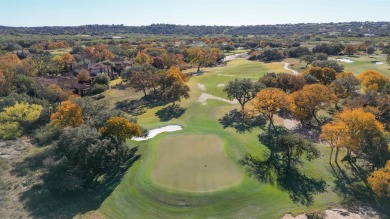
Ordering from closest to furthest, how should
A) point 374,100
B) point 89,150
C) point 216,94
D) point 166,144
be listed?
point 89,150 < point 166,144 < point 374,100 < point 216,94

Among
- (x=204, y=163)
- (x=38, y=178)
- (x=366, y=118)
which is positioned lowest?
(x=38, y=178)

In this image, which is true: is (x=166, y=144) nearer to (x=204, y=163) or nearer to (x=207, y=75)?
(x=204, y=163)

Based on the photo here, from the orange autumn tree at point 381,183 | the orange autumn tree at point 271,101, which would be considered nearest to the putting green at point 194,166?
the orange autumn tree at point 271,101

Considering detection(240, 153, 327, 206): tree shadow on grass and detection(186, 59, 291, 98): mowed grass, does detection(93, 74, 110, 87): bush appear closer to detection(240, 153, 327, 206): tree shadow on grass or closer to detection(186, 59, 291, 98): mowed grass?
detection(186, 59, 291, 98): mowed grass

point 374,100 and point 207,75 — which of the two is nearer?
point 374,100

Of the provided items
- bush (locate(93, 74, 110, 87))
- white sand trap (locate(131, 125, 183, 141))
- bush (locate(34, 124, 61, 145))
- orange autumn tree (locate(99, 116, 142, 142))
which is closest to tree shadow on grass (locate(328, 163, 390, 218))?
white sand trap (locate(131, 125, 183, 141))

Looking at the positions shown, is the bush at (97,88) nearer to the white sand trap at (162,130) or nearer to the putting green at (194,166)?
the white sand trap at (162,130)

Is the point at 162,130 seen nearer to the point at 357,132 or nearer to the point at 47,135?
the point at 47,135

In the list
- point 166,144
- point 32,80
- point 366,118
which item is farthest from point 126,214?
point 32,80
